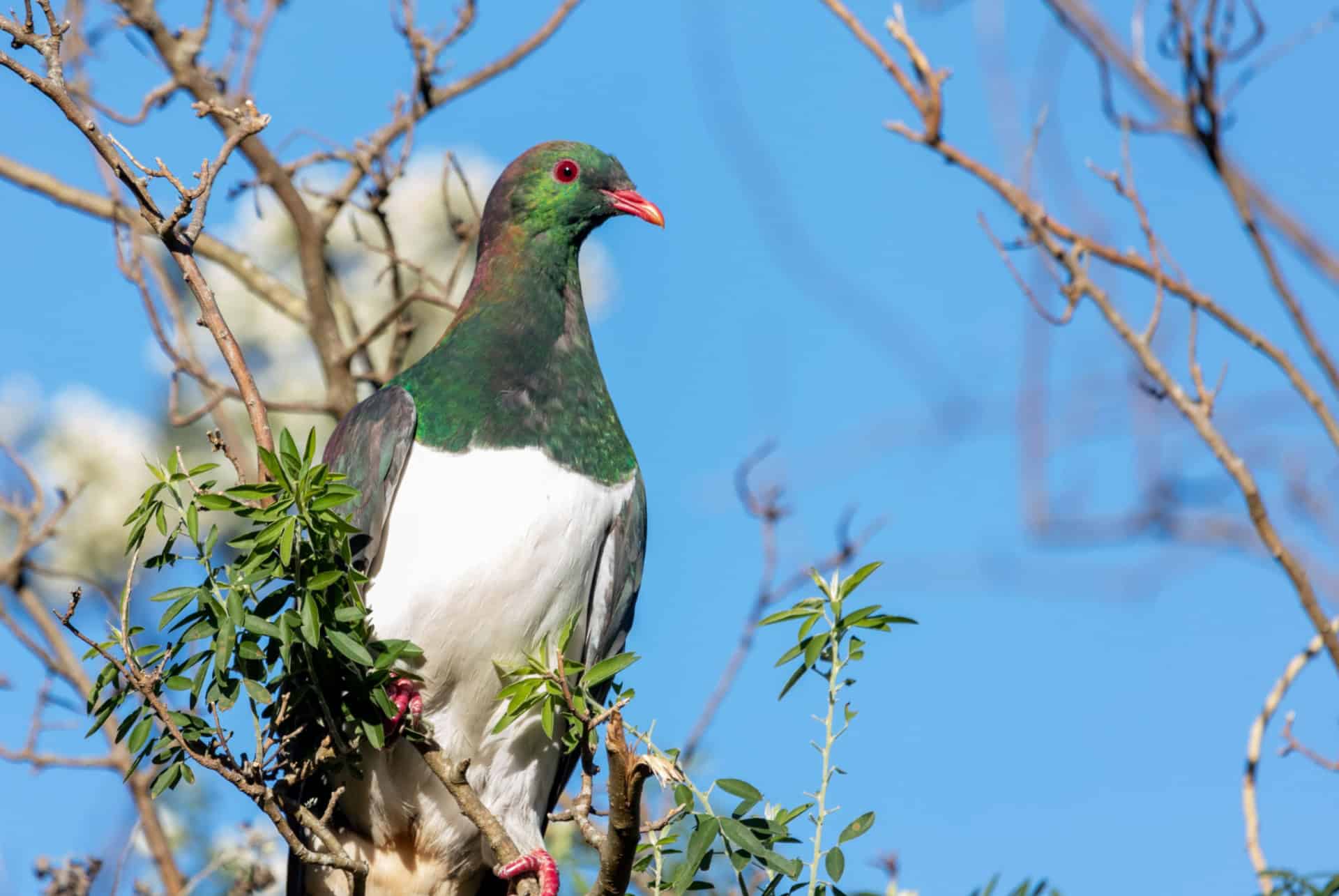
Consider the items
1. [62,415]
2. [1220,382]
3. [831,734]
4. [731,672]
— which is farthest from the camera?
[62,415]

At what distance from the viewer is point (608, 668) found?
2902 mm

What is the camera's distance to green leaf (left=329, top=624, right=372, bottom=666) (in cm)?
283

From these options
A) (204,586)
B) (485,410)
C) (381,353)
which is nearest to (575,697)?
(204,586)

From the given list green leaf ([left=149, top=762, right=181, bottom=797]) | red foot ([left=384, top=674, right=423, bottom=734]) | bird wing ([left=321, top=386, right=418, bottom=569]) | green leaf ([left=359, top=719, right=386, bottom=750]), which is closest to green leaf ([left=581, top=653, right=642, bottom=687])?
green leaf ([left=359, top=719, right=386, bottom=750])

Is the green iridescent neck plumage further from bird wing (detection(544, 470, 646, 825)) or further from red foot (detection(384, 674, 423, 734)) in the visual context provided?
red foot (detection(384, 674, 423, 734))

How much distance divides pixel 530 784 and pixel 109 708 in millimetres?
1271

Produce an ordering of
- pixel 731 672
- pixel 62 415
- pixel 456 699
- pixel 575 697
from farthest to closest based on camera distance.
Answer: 1. pixel 62 415
2. pixel 731 672
3. pixel 456 699
4. pixel 575 697

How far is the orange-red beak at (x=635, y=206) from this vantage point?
14.1 feet

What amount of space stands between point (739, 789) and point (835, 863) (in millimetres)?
219

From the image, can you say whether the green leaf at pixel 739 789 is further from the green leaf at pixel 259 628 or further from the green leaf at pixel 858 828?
the green leaf at pixel 259 628

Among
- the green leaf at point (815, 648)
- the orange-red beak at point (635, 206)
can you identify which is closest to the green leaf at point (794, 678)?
the green leaf at point (815, 648)

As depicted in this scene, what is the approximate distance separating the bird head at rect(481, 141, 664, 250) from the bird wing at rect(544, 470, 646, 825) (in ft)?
2.57

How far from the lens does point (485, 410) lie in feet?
12.2

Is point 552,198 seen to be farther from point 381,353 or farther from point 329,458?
point 381,353
